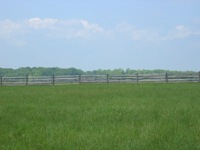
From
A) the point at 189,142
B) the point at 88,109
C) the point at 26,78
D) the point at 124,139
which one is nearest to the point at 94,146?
the point at 124,139

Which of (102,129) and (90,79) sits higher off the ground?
(90,79)

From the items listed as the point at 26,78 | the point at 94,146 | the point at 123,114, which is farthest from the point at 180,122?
the point at 26,78

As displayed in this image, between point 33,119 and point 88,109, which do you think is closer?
point 33,119

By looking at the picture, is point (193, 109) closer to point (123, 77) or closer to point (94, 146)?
point (94, 146)

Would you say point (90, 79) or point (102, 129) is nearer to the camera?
point (102, 129)

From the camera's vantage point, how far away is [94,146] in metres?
7.52

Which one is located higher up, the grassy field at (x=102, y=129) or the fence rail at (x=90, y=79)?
the fence rail at (x=90, y=79)

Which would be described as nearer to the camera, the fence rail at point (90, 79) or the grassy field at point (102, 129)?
the grassy field at point (102, 129)

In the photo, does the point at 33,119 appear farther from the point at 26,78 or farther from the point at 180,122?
the point at 26,78

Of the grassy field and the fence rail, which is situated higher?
the fence rail

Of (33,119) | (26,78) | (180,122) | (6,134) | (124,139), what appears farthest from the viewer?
(26,78)

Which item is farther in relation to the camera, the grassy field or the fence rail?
the fence rail

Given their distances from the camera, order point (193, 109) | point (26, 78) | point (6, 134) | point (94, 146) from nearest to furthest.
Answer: point (94, 146)
point (6, 134)
point (193, 109)
point (26, 78)

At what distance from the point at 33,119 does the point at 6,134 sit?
2.46 meters
